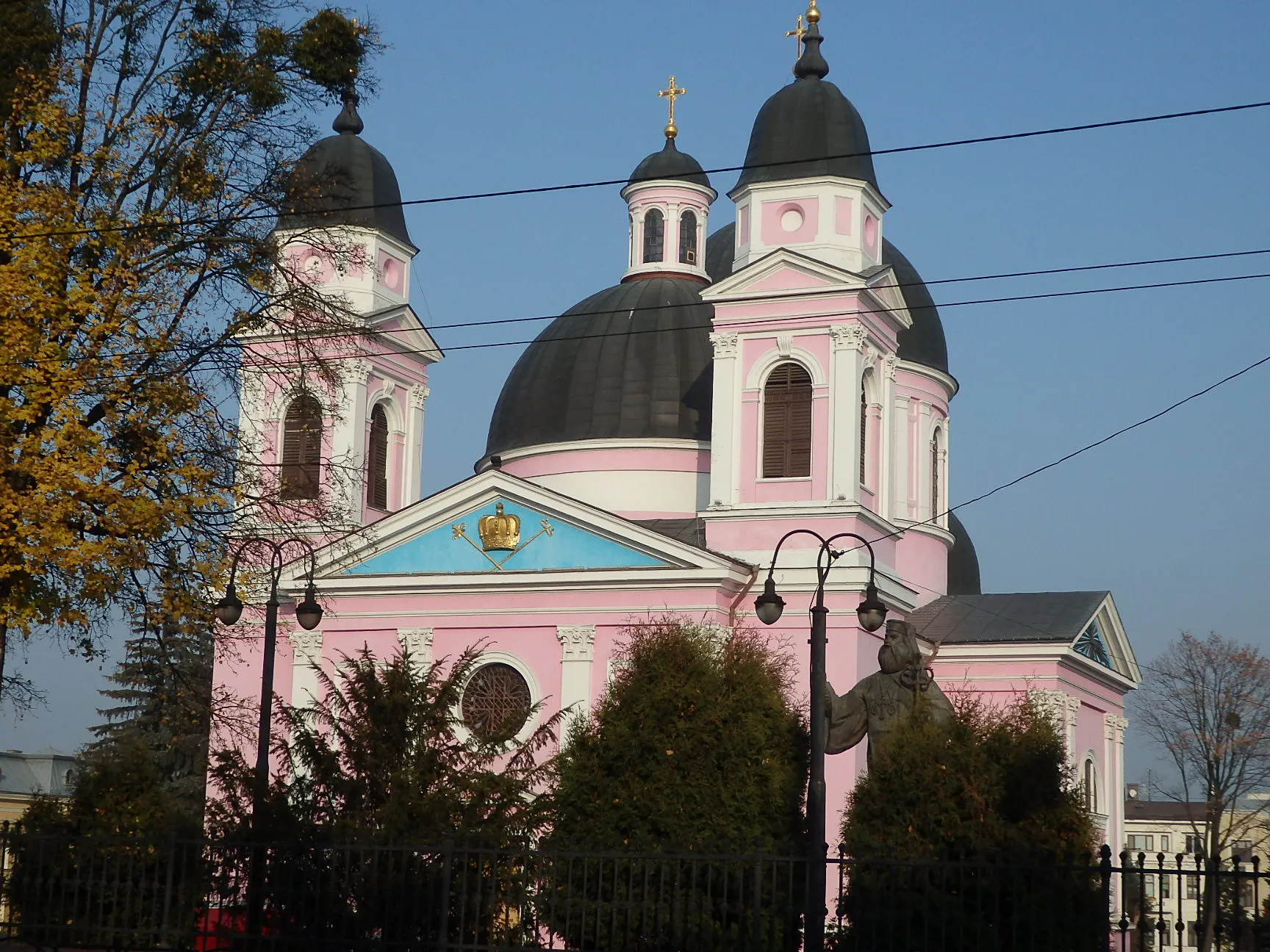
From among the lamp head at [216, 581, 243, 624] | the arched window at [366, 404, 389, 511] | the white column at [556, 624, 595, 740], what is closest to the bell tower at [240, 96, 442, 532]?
the arched window at [366, 404, 389, 511]

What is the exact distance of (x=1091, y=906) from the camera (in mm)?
14031

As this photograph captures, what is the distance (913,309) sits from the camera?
42.3m

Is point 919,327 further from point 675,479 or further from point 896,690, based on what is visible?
point 896,690

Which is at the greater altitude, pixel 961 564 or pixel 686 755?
pixel 961 564

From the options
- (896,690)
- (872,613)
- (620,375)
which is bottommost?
(896,690)

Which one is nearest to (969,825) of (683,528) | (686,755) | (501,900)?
(501,900)

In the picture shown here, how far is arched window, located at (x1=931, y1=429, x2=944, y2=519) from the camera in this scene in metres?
43.3

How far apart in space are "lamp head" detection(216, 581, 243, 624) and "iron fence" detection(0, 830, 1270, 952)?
331cm

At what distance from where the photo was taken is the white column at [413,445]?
128ft

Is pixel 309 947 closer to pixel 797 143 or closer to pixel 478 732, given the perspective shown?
pixel 478 732

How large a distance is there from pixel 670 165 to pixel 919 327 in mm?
7117

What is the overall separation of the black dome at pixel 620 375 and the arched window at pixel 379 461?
2817 mm

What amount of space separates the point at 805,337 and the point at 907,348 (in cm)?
967

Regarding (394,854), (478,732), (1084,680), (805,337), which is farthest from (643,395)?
(394,854)
